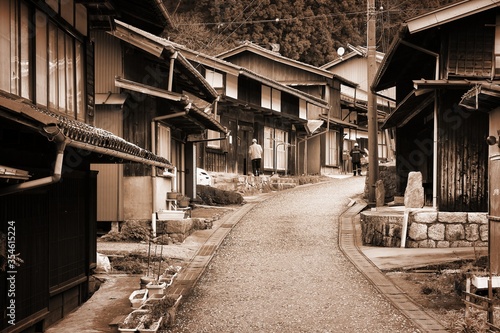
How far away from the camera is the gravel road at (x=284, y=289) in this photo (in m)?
9.73

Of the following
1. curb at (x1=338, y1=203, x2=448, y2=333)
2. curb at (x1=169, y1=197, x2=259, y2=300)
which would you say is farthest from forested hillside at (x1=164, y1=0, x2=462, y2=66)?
curb at (x1=338, y1=203, x2=448, y2=333)

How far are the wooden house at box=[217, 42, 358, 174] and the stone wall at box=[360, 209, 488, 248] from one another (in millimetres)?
22506

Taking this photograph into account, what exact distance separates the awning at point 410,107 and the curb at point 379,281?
12.6 feet

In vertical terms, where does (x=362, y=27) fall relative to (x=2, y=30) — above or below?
above

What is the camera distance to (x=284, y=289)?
39.9 ft

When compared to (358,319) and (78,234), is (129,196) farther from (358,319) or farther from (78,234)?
(358,319)

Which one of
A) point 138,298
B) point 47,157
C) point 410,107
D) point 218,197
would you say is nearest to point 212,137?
point 218,197

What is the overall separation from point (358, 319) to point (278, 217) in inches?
485

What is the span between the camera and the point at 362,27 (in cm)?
5716

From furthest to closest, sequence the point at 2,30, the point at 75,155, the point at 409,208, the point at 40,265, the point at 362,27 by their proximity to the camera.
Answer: the point at 362,27 → the point at 409,208 → the point at 75,155 → the point at 40,265 → the point at 2,30

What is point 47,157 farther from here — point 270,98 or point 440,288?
point 270,98

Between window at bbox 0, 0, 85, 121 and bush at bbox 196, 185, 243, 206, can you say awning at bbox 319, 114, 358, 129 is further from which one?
window at bbox 0, 0, 85, 121

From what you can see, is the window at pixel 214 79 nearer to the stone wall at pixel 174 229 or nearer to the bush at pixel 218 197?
the bush at pixel 218 197

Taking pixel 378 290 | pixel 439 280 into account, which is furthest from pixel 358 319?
pixel 439 280
